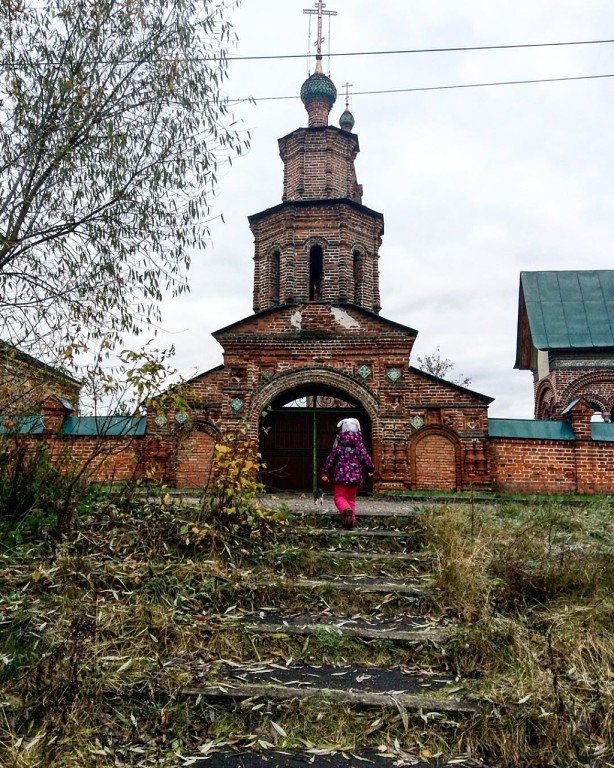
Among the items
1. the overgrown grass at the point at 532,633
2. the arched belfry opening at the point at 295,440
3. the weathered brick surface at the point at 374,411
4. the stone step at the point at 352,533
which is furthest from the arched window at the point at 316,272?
the overgrown grass at the point at 532,633

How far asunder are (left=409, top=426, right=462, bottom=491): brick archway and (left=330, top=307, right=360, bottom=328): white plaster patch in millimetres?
2981

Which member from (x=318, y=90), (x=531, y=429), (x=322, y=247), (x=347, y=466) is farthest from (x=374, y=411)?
(x=318, y=90)

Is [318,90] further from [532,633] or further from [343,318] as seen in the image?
[532,633]

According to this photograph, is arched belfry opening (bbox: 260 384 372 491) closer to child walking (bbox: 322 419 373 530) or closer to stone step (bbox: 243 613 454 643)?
child walking (bbox: 322 419 373 530)

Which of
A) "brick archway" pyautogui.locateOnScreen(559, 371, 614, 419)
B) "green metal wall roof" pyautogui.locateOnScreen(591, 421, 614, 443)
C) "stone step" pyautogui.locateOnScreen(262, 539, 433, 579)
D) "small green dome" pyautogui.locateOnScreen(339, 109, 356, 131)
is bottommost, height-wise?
"stone step" pyautogui.locateOnScreen(262, 539, 433, 579)

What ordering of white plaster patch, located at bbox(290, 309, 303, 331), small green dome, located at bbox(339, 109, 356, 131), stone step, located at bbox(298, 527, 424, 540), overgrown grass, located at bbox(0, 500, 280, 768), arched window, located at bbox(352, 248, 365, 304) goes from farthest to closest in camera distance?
small green dome, located at bbox(339, 109, 356, 131), arched window, located at bbox(352, 248, 365, 304), white plaster patch, located at bbox(290, 309, 303, 331), stone step, located at bbox(298, 527, 424, 540), overgrown grass, located at bbox(0, 500, 280, 768)

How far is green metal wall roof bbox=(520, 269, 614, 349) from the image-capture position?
59.8 ft

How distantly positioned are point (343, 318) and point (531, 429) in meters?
5.27

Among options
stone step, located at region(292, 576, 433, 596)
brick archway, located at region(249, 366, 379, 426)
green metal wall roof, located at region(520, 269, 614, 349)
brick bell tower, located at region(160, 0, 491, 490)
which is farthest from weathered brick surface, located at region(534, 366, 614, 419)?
stone step, located at region(292, 576, 433, 596)

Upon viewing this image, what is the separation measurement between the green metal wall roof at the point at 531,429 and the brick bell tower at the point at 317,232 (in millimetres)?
→ 4598

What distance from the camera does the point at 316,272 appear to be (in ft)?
50.9

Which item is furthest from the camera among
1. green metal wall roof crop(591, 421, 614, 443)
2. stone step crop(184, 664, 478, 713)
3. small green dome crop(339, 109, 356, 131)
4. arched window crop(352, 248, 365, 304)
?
small green dome crop(339, 109, 356, 131)

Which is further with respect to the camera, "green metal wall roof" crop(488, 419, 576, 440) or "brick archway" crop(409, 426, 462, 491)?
"green metal wall roof" crop(488, 419, 576, 440)

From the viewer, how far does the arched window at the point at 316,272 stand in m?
15.0
